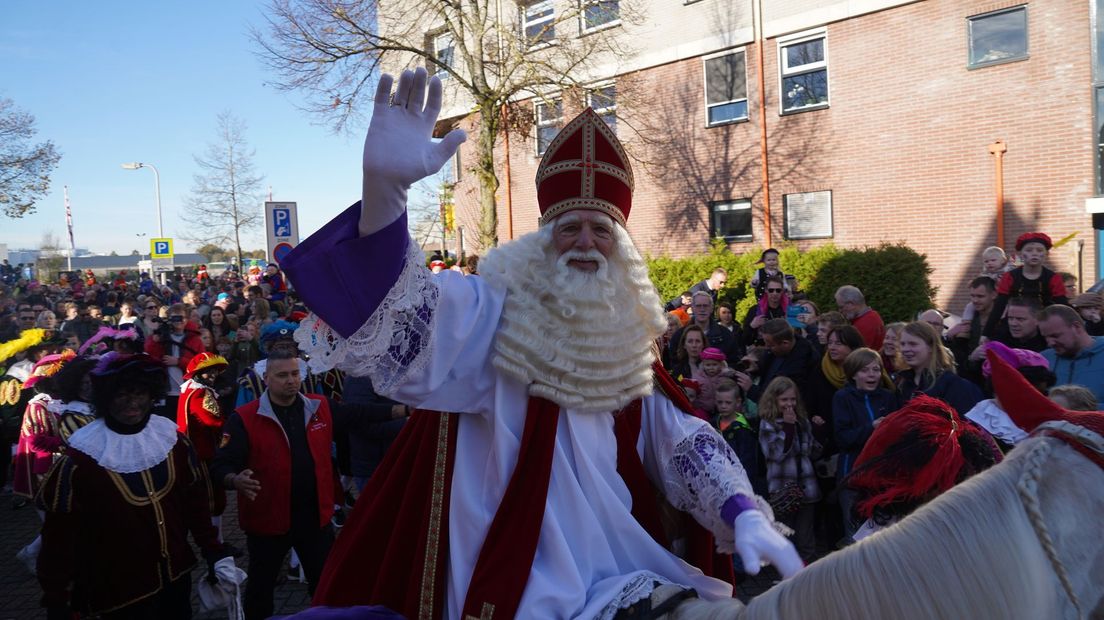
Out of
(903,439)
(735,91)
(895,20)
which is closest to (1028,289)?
(903,439)

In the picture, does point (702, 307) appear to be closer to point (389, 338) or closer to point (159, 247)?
point (389, 338)

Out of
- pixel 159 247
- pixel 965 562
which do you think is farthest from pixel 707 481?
pixel 159 247

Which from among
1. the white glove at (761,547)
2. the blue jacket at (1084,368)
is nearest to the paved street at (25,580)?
the white glove at (761,547)

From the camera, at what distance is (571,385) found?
2.36 metres

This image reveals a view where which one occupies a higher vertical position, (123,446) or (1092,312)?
(1092,312)

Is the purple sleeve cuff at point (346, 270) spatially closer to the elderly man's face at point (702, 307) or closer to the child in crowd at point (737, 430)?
the child in crowd at point (737, 430)

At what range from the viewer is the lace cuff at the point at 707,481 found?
93.0 inches

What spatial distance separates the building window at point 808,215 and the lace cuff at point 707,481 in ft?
48.9

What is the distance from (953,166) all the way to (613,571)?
14494 mm

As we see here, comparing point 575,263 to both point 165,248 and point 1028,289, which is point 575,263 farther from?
point 165,248

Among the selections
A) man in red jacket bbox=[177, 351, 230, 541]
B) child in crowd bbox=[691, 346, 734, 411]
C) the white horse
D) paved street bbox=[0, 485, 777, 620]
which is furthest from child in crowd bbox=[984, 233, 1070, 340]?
man in red jacket bbox=[177, 351, 230, 541]

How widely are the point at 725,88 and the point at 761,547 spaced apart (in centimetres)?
1665

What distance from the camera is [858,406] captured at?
5715mm

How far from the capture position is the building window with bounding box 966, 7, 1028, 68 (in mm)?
13484
